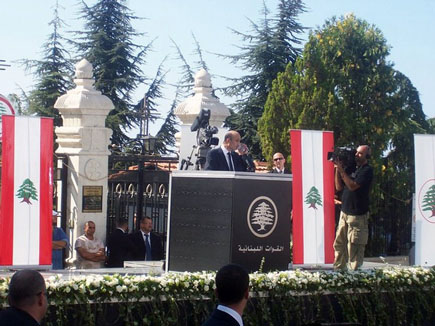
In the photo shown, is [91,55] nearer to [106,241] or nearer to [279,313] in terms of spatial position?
[106,241]

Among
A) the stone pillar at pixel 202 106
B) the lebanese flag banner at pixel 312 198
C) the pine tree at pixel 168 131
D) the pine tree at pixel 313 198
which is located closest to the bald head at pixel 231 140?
the lebanese flag banner at pixel 312 198

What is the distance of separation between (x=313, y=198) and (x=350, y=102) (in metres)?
7.69

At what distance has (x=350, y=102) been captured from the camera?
16.8 m

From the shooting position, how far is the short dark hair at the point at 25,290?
176 inches

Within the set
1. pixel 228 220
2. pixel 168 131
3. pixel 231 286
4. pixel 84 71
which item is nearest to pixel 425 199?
pixel 228 220

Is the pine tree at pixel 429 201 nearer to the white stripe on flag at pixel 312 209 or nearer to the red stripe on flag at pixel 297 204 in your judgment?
the white stripe on flag at pixel 312 209

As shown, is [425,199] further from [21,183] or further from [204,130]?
[21,183]

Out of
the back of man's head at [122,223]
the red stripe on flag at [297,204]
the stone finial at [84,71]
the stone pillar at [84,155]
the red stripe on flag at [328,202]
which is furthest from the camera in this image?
the stone finial at [84,71]

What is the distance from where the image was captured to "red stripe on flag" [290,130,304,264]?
923cm

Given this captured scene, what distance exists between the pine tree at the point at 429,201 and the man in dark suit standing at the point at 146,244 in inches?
161

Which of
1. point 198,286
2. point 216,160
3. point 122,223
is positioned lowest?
point 198,286

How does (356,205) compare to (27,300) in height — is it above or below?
above

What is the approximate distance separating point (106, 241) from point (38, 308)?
8.41 meters

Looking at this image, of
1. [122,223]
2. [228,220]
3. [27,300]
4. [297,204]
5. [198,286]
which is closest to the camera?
[27,300]
